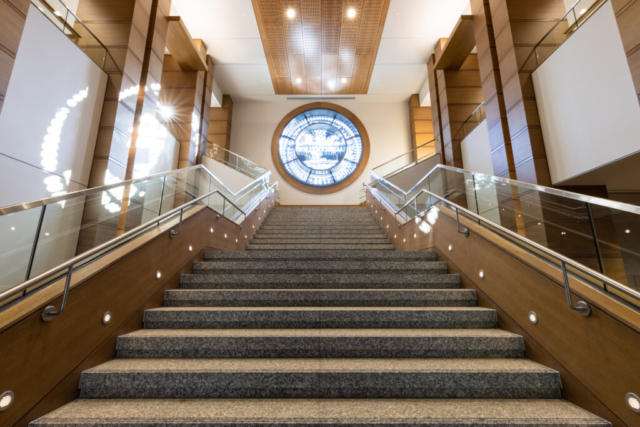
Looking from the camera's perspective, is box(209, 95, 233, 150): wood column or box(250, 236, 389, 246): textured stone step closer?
box(250, 236, 389, 246): textured stone step

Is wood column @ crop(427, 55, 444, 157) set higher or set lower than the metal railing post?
higher

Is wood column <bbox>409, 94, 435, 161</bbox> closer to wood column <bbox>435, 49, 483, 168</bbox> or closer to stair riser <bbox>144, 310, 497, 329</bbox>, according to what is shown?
wood column <bbox>435, 49, 483, 168</bbox>

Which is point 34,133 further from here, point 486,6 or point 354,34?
point 486,6

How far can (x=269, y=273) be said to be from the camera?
12.0 feet

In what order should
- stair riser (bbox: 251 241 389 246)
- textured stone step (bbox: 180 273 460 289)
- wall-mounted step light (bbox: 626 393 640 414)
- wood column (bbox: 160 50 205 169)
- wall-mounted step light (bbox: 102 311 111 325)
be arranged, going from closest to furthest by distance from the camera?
wall-mounted step light (bbox: 626 393 640 414) < wall-mounted step light (bbox: 102 311 111 325) < textured stone step (bbox: 180 273 460 289) < stair riser (bbox: 251 241 389 246) < wood column (bbox: 160 50 205 169)

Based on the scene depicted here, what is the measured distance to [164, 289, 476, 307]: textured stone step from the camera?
294 centimetres

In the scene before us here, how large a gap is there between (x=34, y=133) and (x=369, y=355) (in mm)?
4573

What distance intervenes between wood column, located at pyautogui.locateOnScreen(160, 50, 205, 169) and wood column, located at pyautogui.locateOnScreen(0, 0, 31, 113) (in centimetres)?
496

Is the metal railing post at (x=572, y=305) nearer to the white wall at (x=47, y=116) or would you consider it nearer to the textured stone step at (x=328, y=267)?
the textured stone step at (x=328, y=267)

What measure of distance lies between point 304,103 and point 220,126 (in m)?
3.19

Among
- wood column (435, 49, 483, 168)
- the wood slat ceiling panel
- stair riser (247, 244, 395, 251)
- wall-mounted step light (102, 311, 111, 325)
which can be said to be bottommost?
wall-mounted step light (102, 311, 111, 325)

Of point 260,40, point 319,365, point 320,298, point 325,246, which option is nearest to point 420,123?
point 260,40

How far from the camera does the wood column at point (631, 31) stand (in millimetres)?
3359

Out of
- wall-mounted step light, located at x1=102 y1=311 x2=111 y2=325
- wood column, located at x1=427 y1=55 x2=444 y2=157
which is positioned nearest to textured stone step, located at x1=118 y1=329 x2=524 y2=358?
wall-mounted step light, located at x1=102 y1=311 x2=111 y2=325
